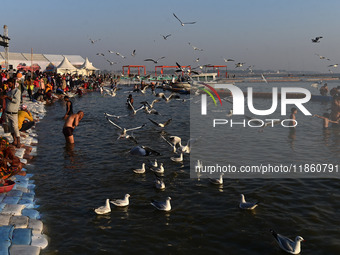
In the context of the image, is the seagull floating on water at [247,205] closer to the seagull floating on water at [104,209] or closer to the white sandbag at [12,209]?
the seagull floating on water at [104,209]

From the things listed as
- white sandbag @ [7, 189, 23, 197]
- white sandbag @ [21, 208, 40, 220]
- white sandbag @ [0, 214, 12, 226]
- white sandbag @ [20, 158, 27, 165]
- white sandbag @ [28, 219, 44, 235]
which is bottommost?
white sandbag @ [28, 219, 44, 235]

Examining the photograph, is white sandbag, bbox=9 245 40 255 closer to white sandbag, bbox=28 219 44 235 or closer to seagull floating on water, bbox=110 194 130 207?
white sandbag, bbox=28 219 44 235

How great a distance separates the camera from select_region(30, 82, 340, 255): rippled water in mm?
6996

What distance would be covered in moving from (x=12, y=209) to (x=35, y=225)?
0.93 metres

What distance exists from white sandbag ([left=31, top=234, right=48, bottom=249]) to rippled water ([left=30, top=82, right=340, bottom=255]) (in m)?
0.14

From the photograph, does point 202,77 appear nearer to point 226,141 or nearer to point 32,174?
point 226,141

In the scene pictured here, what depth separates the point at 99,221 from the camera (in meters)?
7.95

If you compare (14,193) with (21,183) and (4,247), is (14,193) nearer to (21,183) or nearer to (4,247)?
(21,183)

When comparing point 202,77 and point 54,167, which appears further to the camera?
point 202,77

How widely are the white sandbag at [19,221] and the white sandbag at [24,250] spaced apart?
0.99 meters

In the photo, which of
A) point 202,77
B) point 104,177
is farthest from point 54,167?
point 202,77

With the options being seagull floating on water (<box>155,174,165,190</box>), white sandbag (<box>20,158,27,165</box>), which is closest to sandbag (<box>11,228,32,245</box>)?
seagull floating on water (<box>155,174,165,190</box>)

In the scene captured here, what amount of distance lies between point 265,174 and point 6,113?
9841 mm

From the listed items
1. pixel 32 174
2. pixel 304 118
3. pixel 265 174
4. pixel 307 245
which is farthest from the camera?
pixel 304 118
